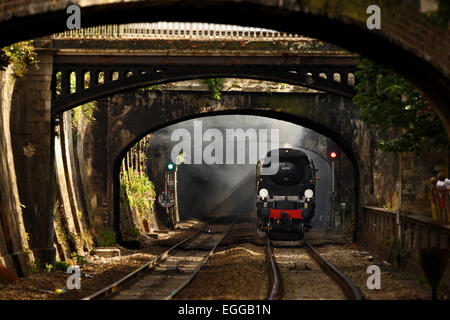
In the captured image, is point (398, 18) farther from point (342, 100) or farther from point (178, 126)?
point (178, 126)

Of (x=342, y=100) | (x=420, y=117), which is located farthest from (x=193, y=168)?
(x=420, y=117)

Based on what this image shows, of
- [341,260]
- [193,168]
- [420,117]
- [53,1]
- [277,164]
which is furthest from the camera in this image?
[193,168]

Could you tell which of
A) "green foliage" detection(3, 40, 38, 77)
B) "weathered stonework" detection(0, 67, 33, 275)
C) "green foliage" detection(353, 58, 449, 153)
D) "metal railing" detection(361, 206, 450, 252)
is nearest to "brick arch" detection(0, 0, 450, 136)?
"green foliage" detection(353, 58, 449, 153)

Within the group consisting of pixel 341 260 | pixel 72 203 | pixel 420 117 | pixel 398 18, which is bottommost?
pixel 341 260

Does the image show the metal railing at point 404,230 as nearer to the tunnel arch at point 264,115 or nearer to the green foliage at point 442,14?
the tunnel arch at point 264,115

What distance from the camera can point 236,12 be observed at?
952 cm

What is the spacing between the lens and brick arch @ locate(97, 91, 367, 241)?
23.0m

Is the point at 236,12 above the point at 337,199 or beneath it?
above

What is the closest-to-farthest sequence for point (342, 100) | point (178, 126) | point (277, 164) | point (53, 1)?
point (53, 1) < point (342, 100) < point (277, 164) < point (178, 126)

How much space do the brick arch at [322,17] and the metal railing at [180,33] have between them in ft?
26.8

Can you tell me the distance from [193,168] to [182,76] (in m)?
34.0

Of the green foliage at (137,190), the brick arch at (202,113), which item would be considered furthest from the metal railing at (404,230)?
the green foliage at (137,190)

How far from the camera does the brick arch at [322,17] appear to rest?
29.8 ft

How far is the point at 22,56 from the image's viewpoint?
15.8 meters
